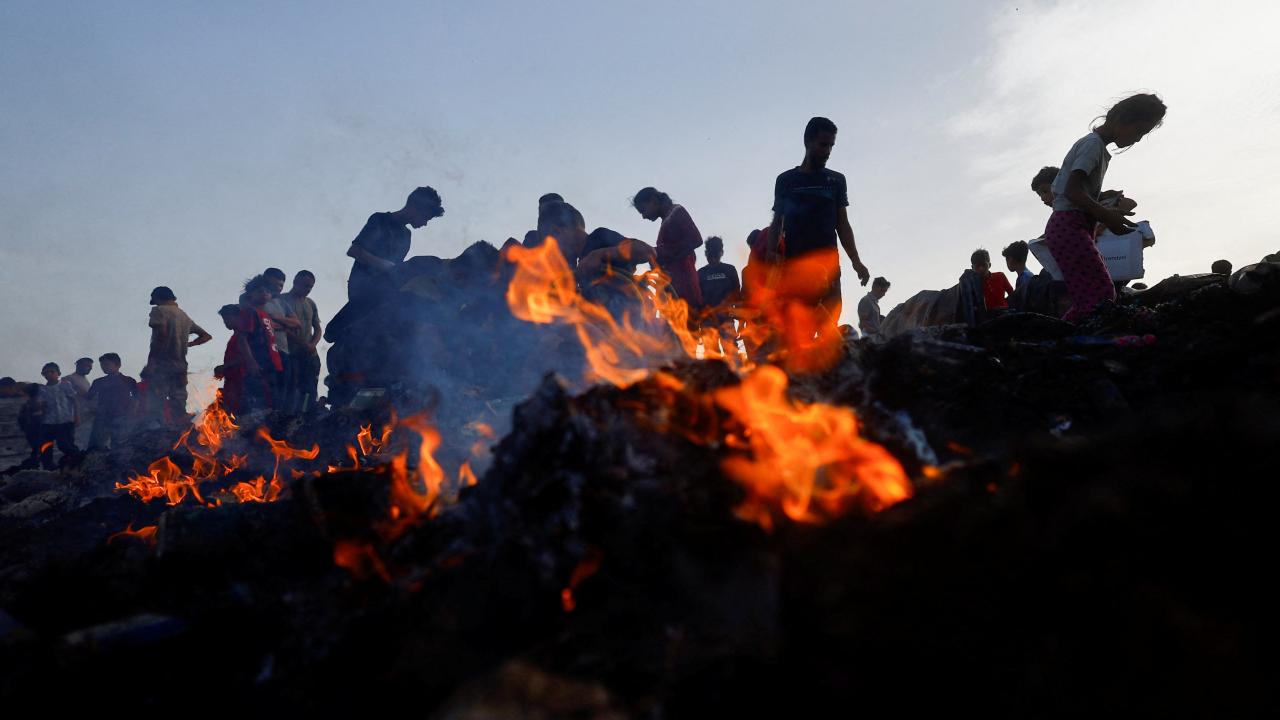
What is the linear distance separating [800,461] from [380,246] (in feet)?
25.7

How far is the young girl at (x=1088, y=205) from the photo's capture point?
5.57 meters

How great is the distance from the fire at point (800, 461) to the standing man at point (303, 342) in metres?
9.79

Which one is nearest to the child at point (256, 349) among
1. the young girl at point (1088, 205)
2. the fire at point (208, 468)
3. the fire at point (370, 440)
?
the fire at point (208, 468)

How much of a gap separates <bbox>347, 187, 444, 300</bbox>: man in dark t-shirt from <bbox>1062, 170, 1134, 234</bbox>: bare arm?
7836mm

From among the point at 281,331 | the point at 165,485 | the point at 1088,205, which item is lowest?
the point at 165,485

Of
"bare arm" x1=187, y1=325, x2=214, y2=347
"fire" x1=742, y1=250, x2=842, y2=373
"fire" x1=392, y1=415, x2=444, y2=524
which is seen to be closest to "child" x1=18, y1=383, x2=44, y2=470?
"bare arm" x1=187, y1=325, x2=214, y2=347

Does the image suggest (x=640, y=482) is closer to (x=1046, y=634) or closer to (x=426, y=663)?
(x=426, y=663)

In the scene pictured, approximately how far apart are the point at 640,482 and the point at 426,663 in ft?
3.45

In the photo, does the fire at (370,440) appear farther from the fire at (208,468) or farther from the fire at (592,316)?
the fire at (592,316)

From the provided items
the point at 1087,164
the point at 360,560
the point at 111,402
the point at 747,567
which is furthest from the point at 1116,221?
the point at 111,402

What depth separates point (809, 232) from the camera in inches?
251

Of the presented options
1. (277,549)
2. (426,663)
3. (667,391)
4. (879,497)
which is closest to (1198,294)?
(879,497)

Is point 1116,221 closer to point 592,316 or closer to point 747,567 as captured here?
point 592,316

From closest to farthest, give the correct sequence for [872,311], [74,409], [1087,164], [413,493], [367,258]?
[413,493], [1087,164], [367,258], [872,311], [74,409]
